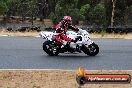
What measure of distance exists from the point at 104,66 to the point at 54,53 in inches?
107

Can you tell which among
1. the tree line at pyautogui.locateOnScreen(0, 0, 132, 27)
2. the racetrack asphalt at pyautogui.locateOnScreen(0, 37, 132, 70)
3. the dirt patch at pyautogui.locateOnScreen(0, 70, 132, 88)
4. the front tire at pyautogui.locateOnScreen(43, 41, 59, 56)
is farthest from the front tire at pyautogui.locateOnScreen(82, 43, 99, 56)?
the tree line at pyautogui.locateOnScreen(0, 0, 132, 27)

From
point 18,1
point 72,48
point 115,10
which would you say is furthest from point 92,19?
point 72,48

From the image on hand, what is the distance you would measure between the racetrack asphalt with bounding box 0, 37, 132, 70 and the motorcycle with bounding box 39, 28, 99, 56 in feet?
0.70

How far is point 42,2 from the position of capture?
58406 millimetres

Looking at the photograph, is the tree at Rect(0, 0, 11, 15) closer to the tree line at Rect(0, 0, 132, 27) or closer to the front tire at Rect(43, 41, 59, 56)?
the tree line at Rect(0, 0, 132, 27)

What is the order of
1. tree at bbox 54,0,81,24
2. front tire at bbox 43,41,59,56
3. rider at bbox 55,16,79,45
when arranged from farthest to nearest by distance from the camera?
tree at bbox 54,0,81,24 → front tire at bbox 43,41,59,56 → rider at bbox 55,16,79,45

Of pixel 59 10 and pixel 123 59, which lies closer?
pixel 123 59

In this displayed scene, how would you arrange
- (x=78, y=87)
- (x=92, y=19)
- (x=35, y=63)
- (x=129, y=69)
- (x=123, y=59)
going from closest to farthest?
(x=78, y=87) < (x=129, y=69) < (x=35, y=63) < (x=123, y=59) < (x=92, y=19)

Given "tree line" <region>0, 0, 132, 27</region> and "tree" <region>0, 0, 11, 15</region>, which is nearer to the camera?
"tree line" <region>0, 0, 132, 27</region>

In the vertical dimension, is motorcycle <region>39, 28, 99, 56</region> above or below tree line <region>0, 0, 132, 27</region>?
above

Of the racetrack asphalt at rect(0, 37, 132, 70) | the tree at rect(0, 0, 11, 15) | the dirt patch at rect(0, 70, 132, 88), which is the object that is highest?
the dirt patch at rect(0, 70, 132, 88)

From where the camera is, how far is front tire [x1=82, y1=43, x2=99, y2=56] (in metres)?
15.8

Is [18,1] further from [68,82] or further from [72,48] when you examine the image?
[68,82]

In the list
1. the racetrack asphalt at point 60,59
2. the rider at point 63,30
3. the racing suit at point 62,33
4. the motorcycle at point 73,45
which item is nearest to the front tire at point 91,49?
the motorcycle at point 73,45
